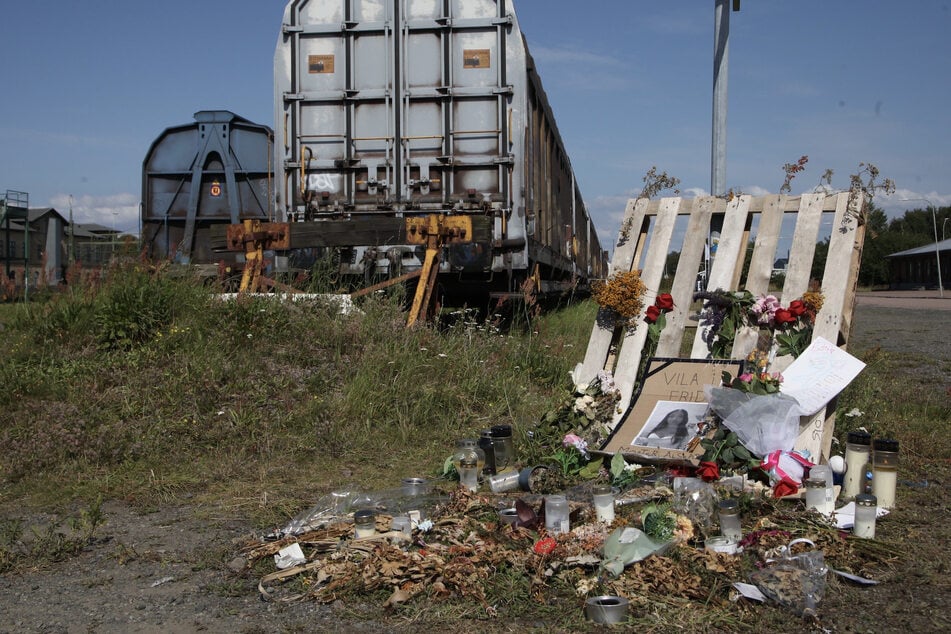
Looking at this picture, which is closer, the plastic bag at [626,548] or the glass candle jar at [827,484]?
the plastic bag at [626,548]

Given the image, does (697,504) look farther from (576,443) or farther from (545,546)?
(576,443)

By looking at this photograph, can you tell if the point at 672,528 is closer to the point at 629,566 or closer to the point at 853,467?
the point at 629,566

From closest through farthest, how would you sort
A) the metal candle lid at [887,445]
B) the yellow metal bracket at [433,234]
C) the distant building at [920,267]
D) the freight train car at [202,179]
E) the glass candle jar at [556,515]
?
the glass candle jar at [556,515], the metal candle lid at [887,445], the yellow metal bracket at [433,234], the freight train car at [202,179], the distant building at [920,267]

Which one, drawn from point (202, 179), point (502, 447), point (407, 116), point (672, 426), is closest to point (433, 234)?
point (407, 116)

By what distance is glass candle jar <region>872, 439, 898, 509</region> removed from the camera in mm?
4125

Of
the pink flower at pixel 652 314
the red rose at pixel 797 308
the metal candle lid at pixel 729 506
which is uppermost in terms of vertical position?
the red rose at pixel 797 308

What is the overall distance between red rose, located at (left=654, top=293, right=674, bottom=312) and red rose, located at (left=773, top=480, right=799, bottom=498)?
5.44 ft

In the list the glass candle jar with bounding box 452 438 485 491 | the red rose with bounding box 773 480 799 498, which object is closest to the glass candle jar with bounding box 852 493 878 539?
the red rose with bounding box 773 480 799 498

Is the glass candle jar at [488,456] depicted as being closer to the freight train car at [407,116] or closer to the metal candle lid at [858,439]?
the metal candle lid at [858,439]

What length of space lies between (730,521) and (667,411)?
60.9 inches

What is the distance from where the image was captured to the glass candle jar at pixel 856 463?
4312mm

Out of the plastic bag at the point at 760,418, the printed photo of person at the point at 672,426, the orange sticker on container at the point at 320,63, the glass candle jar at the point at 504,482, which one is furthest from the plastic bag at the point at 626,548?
the orange sticker on container at the point at 320,63

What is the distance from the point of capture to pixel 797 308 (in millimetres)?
5016

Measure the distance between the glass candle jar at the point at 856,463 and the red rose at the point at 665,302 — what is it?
58.0 inches
